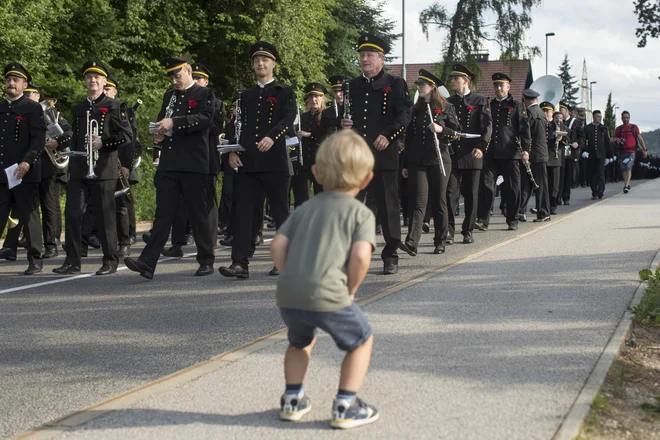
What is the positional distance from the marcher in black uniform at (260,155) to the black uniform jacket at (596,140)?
16242 millimetres

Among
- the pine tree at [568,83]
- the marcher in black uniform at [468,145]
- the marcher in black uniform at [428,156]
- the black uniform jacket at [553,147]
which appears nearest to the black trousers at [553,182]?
the black uniform jacket at [553,147]

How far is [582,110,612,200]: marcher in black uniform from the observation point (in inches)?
976

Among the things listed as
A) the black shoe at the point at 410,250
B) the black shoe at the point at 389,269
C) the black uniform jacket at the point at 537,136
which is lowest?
the black shoe at the point at 389,269

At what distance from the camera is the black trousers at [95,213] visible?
417 inches

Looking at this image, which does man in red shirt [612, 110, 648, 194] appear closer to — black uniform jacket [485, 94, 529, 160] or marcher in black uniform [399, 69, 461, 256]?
black uniform jacket [485, 94, 529, 160]

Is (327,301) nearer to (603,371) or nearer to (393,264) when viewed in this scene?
(603,371)

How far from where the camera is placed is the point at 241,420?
451 centimetres

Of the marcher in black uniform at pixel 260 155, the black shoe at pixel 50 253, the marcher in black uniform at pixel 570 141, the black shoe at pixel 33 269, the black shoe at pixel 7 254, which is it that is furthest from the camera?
the marcher in black uniform at pixel 570 141

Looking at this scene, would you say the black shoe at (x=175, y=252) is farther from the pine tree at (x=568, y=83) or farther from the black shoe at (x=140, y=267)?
the pine tree at (x=568, y=83)

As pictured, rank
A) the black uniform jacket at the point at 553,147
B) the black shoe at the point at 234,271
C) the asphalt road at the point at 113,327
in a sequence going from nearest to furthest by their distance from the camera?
1. the asphalt road at the point at 113,327
2. the black shoe at the point at 234,271
3. the black uniform jacket at the point at 553,147

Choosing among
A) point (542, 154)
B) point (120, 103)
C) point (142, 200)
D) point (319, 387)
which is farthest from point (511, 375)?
point (142, 200)

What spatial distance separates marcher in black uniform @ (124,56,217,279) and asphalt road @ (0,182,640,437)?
27.7 inches

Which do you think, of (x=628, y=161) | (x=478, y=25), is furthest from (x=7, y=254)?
(x=478, y=25)

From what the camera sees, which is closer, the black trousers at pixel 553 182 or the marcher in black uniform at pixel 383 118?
the marcher in black uniform at pixel 383 118
